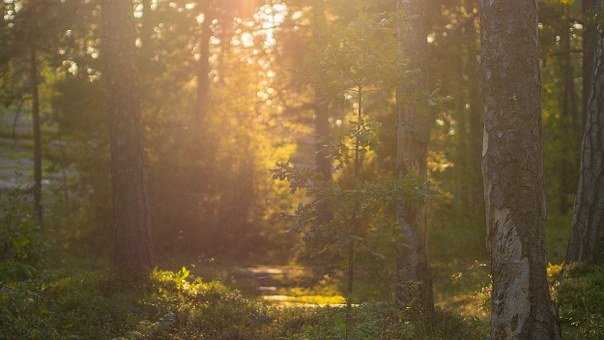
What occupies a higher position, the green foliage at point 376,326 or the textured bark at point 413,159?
the textured bark at point 413,159

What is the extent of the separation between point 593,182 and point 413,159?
14.3ft

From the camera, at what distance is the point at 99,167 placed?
2505 cm

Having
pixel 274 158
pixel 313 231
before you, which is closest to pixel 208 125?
pixel 274 158

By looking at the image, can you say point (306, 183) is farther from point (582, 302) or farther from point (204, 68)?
point (204, 68)

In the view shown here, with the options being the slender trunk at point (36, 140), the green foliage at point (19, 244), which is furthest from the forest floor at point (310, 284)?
the slender trunk at point (36, 140)

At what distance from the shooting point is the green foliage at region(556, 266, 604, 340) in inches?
395

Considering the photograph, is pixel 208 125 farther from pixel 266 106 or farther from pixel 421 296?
pixel 421 296

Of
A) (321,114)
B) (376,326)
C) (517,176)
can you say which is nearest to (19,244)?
(376,326)

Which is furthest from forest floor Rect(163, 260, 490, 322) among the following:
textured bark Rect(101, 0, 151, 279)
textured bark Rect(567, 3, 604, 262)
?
textured bark Rect(101, 0, 151, 279)

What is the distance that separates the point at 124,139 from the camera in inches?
565

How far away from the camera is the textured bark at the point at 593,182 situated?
13844mm

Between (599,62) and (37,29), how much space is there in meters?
12.5

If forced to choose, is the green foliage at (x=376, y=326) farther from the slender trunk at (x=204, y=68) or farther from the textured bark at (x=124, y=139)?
the slender trunk at (x=204, y=68)

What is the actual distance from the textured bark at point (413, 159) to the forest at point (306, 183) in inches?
1.2
